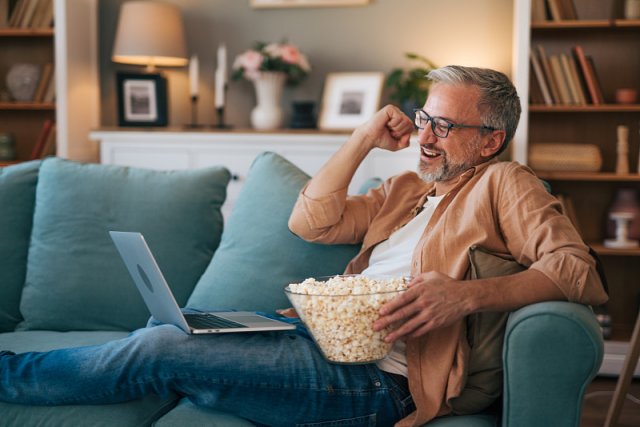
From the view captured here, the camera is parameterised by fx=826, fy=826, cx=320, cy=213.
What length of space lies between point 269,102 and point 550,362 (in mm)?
2798

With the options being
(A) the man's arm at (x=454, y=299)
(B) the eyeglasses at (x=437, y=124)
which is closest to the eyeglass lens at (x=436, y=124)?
(B) the eyeglasses at (x=437, y=124)

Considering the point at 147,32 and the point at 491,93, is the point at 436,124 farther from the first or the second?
the point at 147,32

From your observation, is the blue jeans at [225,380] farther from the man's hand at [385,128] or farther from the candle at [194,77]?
the candle at [194,77]

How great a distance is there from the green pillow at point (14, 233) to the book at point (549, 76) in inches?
92.4

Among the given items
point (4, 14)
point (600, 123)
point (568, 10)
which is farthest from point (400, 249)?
point (4, 14)

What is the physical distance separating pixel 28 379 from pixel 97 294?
0.63 metres

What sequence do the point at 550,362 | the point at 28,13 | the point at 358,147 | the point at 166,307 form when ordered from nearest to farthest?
the point at 550,362 → the point at 166,307 → the point at 358,147 → the point at 28,13

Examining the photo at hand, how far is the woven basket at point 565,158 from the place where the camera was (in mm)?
3783

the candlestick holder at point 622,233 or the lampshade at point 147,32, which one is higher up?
the lampshade at point 147,32

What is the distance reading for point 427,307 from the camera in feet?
5.24

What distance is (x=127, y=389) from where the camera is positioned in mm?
1684

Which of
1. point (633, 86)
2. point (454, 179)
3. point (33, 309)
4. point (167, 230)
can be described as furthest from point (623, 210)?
point (33, 309)

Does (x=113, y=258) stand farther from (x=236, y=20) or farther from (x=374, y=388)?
(x=236, y=20)

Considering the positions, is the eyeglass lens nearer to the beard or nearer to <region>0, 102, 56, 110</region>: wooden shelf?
the beard
